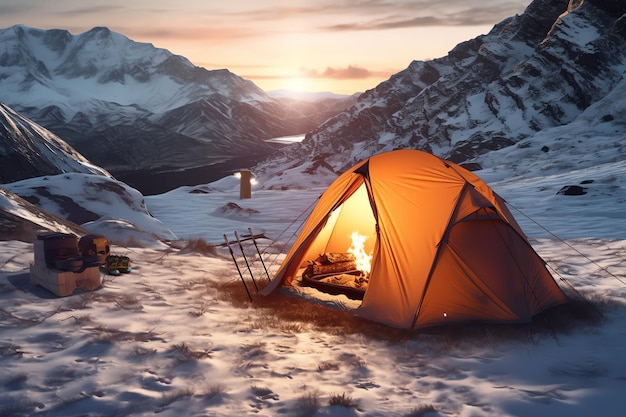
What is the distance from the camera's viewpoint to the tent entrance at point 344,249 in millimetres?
9031

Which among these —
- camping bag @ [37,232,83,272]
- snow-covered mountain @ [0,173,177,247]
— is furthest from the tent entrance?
snow-covered mountain @ [0,173,177,247]

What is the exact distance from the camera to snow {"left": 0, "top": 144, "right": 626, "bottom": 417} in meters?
4.94

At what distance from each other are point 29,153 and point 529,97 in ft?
256

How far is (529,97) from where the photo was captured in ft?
281

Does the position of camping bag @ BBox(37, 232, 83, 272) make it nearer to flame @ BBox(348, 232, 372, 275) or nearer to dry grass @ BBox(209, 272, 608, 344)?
dry grass @ BBox(209, 272, 608, 344)

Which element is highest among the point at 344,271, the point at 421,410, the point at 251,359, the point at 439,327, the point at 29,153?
the point at 29,153

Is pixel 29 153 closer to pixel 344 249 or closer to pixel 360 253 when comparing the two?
pixel 344 249

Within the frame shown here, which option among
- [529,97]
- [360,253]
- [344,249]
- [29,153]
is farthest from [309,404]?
[529,97]

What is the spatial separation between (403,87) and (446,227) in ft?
556

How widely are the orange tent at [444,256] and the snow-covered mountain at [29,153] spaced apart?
1887 centimetres

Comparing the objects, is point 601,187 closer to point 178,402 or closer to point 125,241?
point 125,241

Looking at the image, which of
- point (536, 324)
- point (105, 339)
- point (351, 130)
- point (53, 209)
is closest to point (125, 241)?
point (53, 209)

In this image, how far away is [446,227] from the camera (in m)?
7.33

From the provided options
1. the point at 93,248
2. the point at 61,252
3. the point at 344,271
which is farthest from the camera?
the point at 344,271
